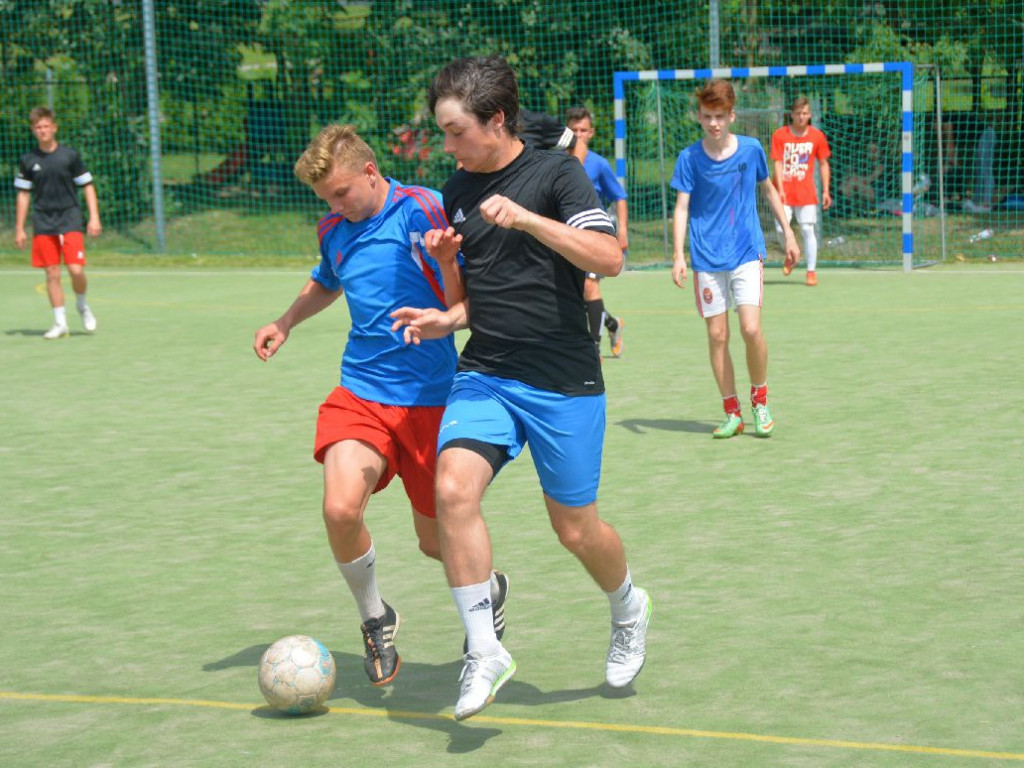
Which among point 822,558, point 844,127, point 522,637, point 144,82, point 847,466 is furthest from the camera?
point 144,82

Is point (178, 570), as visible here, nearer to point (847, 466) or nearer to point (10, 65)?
point (847, 466)

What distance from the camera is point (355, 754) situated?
4559 mm

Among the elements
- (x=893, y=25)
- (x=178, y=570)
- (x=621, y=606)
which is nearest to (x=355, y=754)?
(x=621, y=606)

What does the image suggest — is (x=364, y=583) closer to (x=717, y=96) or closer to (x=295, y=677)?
(x=295, y=677)

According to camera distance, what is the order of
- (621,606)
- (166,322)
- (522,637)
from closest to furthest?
1. (621,606)
2. (522,637)
3. (166,322)

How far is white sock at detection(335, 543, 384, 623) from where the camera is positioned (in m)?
5.21

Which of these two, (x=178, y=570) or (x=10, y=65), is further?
(x=10, y=65)

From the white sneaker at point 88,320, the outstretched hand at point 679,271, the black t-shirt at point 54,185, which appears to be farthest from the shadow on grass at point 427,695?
the white sneaker at point 88,320

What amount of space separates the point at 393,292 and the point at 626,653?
1.45 m

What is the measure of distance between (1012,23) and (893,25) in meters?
1.91

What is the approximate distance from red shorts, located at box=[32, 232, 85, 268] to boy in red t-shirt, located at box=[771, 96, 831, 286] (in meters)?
8.51

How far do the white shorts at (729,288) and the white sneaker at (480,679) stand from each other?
5.17 meters

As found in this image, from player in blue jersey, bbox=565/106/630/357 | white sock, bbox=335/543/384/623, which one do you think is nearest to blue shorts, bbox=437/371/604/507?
white sock, bbox=335/543/384/623

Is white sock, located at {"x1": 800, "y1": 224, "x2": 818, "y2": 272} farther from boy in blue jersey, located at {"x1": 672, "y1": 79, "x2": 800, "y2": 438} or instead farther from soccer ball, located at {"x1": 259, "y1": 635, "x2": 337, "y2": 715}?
soccer ball, located at {"x1": 259, "y1": 635, "x2": 337, "y2": 715}
